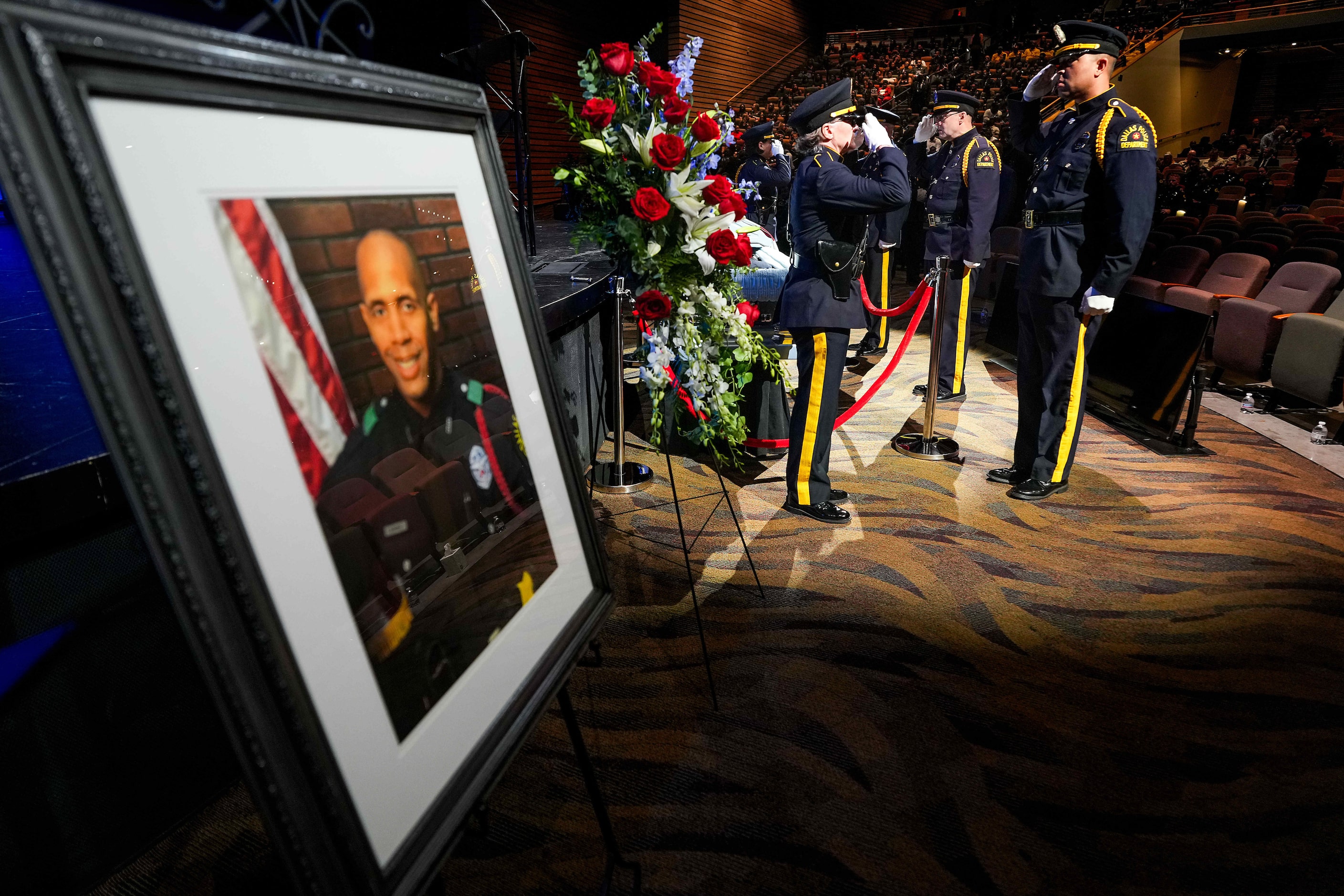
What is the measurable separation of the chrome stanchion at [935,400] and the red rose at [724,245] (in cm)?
198

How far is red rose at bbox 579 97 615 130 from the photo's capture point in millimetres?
1654

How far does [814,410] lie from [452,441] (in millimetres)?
2191

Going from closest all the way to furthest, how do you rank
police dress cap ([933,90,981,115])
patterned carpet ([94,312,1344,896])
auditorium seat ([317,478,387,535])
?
auditorium seat ([317,478,387,535])
patterned carpet ([94,312,1344,896])
police dress cap ([933,90,981,115])

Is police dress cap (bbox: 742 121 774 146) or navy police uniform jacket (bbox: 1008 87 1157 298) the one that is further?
police dress cap (bbox: 742 121 774 146)

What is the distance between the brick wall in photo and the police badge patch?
2.65 m

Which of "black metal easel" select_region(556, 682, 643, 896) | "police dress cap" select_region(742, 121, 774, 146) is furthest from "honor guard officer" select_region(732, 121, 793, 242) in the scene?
"black metal easel" select_region(556, 682, 643, 896)

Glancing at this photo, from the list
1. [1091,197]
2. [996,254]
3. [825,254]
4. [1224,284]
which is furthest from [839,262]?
[996,254]

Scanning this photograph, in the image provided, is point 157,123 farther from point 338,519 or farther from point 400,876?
point 400,876

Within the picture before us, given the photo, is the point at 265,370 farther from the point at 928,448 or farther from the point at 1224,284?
the point at 1224,284

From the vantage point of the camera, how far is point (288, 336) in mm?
500

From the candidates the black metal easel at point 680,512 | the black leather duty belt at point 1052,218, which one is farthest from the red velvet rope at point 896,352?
the black leather duty belt at point 1052,218

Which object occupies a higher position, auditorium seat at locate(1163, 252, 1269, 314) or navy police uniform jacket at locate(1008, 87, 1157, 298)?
navy police uniform jacket at locate(1008, 87, 1157, 298)

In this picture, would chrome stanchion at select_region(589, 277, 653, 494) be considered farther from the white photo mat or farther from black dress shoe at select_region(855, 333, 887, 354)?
black dress shoe at select_region(855, 333, 887, 354)

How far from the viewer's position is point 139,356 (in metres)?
0.41
